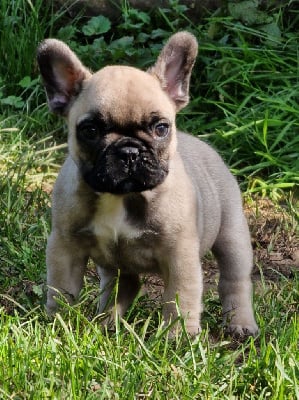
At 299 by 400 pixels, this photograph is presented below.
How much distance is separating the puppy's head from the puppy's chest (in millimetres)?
252

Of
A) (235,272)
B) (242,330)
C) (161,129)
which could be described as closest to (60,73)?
(161,129)

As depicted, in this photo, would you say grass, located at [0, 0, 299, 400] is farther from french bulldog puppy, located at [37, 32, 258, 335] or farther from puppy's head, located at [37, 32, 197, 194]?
puppy's head, located at [37, 32, 197, 194]

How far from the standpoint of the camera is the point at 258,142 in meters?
8.45

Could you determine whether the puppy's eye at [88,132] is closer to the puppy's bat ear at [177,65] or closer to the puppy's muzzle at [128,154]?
the puppy's muzzle at [128,154]

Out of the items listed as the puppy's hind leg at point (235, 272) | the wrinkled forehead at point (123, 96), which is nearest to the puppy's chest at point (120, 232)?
the wrinkled forehead at point (123, 96)

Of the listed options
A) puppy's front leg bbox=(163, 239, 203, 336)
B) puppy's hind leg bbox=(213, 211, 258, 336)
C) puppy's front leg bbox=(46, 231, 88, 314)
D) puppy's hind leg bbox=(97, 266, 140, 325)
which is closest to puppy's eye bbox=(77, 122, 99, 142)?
puppy's front leg bbox=(46, 231, 88, 314)

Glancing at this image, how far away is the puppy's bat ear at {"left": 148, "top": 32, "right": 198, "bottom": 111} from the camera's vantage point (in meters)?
5.68

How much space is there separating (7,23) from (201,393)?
19.0 feet

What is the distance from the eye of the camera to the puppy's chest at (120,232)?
538 centimetres

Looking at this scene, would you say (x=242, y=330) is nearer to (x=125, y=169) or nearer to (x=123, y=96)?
(x=125, y=169)

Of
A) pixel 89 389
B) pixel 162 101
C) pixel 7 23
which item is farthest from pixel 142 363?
pixel 7 23

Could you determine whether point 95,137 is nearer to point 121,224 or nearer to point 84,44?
point 121,224

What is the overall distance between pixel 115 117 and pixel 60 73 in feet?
2.16

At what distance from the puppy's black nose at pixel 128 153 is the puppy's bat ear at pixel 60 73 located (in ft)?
Answer: 2.22
